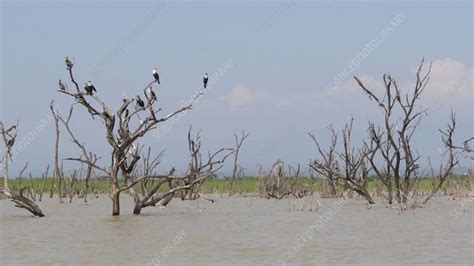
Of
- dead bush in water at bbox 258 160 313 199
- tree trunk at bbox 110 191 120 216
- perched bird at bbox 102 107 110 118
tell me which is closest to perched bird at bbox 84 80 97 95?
perched bird at bbox 102 107 110 118

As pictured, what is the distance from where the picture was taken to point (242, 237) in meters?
11.7

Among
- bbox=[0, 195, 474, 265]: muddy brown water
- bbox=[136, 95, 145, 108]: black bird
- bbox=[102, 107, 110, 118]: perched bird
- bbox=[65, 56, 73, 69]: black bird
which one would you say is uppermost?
bbox=[65, 56, 73, 69]: black bird

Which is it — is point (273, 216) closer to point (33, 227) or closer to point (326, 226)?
point (326, 226)

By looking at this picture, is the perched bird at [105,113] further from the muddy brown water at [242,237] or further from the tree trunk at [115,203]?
the muddy brown water at [242,237]

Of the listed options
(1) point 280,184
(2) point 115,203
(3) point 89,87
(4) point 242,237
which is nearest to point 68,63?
(3) point 89,87

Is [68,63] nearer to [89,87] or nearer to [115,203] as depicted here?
[89,87]

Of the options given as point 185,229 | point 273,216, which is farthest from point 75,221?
point 273,216

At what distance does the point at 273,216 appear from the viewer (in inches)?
619

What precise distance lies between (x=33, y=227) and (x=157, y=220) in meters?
2.37

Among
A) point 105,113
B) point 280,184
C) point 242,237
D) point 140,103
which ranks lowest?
point 242,237

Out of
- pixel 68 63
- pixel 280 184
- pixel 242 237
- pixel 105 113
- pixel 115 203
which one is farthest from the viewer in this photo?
pixel 280 184

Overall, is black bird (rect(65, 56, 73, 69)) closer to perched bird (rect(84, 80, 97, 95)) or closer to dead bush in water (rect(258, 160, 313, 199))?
perched bird (rect(84, 80, 97, 95))

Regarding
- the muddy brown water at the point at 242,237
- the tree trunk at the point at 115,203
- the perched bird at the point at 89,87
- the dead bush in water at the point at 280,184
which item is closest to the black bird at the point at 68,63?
the perched bird at the point at 89,87

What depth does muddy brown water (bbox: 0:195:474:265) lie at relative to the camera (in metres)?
9.38
